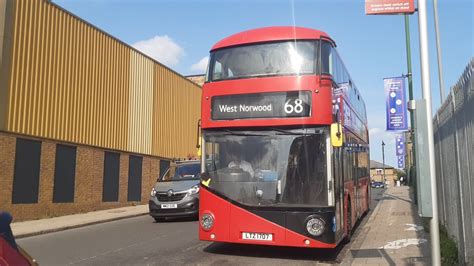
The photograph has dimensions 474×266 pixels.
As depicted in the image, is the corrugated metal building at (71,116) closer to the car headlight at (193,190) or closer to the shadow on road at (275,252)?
the car headlight at (193,190)

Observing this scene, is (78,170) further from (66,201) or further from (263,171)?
(263,171)

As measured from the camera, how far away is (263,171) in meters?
8.58

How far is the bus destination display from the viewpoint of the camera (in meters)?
8.38

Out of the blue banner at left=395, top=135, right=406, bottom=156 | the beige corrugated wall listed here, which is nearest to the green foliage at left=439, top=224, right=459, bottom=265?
the beige corrugated wall

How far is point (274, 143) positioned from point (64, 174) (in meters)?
13.4

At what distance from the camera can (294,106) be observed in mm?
8414

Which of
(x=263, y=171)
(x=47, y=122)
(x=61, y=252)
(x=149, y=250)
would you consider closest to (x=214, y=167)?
(x=263, y=171)

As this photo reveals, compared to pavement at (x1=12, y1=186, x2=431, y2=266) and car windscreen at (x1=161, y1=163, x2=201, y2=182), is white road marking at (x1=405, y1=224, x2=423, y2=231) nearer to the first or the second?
pavement at (x1=12, y1=186, x2=431, y2=266)

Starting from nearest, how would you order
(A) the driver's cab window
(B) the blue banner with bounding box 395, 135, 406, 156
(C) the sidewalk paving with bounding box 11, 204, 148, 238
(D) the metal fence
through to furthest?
(D) the metal fence < (A) the driver's cab window < (C) the sidewalk paving with bounding box 11, 204, 148, 238 < (B) the blue banner with bounding box 395, 135, 406, 156

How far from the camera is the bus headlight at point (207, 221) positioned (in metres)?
8.72

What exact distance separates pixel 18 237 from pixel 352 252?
8986mm

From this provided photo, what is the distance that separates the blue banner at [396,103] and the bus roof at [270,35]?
38.5 ft

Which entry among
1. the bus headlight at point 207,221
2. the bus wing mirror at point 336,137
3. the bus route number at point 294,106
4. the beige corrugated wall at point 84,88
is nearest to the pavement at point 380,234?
the bus wing mirror at point 336,137

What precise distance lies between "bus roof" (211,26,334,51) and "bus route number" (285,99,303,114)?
48.9 inches
